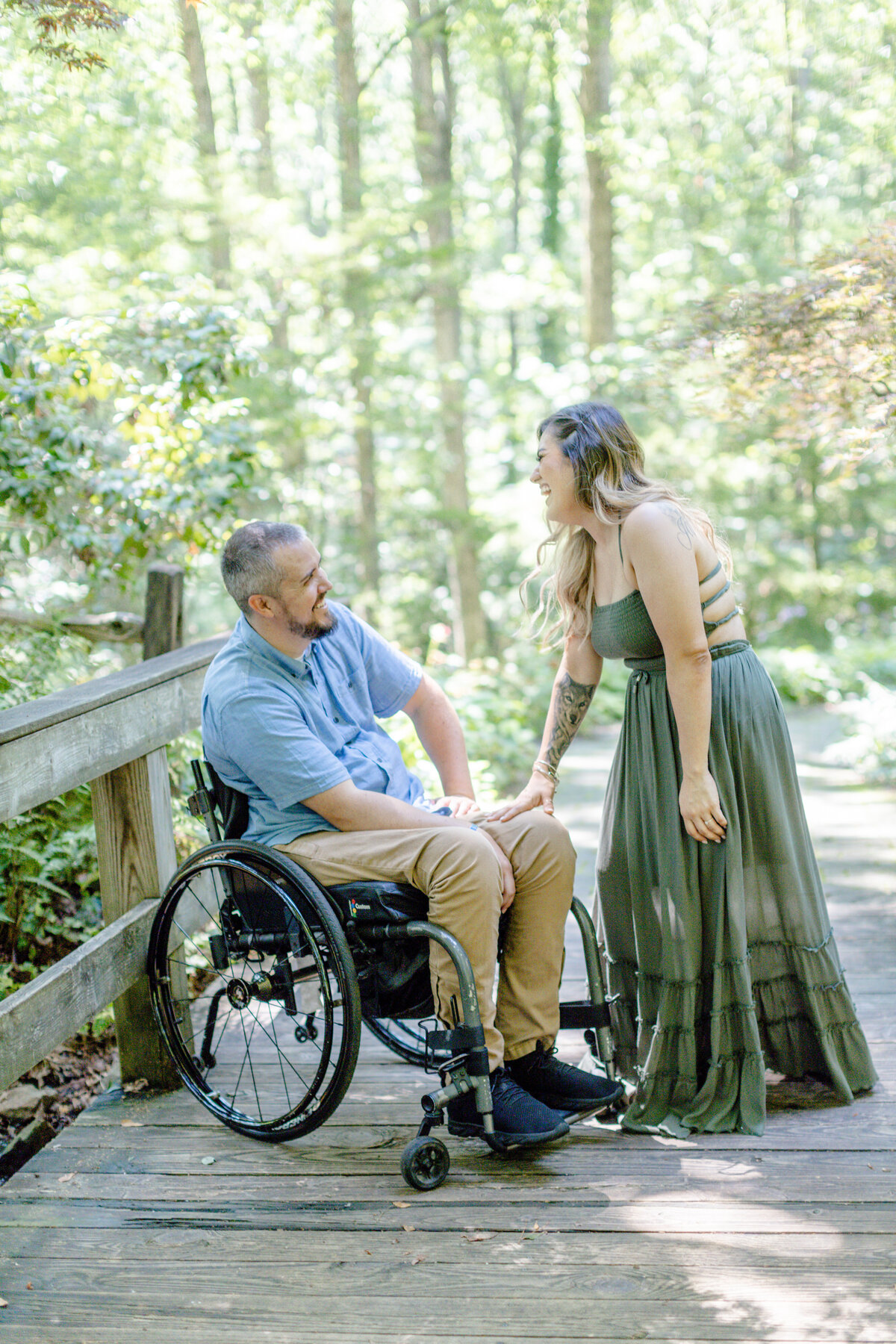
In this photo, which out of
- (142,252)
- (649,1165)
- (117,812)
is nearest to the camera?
(649,1165)

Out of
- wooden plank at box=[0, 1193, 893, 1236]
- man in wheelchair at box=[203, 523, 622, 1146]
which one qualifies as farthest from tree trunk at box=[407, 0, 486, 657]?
wooden plank at box=[0, 1193, 893, 1236]

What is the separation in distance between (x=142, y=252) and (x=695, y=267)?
248 inches

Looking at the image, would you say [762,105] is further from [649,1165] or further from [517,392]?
[649,1165]

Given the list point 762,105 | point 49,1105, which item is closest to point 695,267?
point 762,105

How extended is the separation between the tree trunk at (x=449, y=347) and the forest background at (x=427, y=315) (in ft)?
0.12

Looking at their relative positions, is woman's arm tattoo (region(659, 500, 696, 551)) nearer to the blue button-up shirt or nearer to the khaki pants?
the khaki pants

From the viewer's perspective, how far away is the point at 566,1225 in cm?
178

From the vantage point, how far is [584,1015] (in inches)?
85.7

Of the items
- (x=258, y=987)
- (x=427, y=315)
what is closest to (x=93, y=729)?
(x=258, y=987)

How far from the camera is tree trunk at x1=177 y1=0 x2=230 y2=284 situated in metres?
7.20

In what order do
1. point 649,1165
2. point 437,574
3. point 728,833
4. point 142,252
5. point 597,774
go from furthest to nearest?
point 437,574 → point 142,252 → point 597,774 → point 728,833 → point 649,1165

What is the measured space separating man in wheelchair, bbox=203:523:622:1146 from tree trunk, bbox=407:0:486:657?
712cm

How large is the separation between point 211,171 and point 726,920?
24.1ft

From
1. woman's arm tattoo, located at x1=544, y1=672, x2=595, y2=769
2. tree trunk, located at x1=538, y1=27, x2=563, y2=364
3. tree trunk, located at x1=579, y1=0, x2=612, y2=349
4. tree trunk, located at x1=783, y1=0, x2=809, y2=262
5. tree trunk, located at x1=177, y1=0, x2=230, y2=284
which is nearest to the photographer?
woman's arm tattoo, located at x1=544, y1=672, x2=595, y2=769
